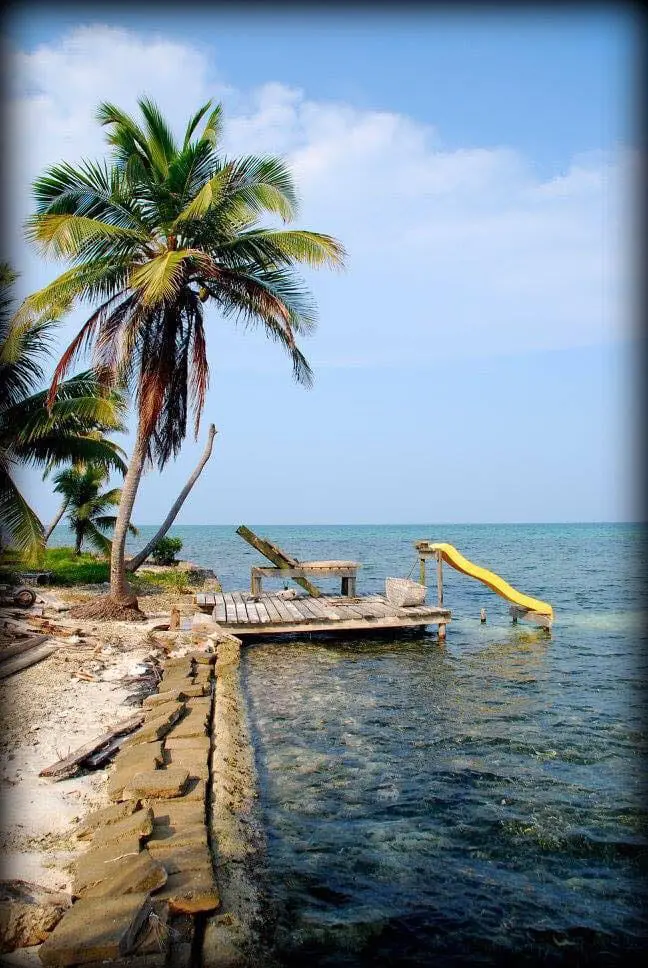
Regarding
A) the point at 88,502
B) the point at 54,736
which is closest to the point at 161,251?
the point at 54,736

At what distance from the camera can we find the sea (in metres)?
4.81

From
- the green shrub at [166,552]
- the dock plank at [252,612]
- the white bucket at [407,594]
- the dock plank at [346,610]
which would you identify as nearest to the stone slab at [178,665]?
the dock plank at [252,612]

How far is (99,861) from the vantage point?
4.77 meters

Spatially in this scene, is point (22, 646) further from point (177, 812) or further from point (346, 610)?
point (346, 610)

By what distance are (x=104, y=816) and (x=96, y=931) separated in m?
1.91

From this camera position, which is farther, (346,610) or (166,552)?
(166,552)

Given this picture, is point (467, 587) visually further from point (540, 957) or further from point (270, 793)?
point (540, 957)

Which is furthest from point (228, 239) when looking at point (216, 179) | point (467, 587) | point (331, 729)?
point (467, 587)

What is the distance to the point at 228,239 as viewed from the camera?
50.3 feet

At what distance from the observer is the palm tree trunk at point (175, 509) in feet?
72.8

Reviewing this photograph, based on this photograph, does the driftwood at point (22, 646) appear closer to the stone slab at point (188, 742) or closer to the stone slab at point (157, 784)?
the stone slab at point (188, 742)

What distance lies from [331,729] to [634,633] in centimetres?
1351

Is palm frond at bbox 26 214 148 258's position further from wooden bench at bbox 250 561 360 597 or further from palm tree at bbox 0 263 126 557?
wooden bench at bbox 250 561 360 597

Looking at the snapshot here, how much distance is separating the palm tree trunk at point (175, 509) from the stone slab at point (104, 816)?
54.0 ft
